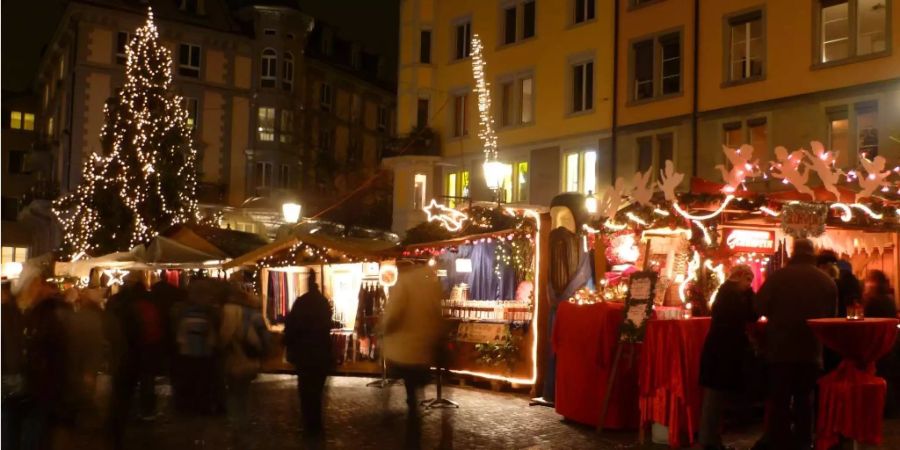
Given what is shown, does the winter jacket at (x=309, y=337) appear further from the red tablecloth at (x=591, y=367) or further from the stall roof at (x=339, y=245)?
the stall roof at (x=339, y=245)

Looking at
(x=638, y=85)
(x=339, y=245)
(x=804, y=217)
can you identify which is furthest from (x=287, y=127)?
(x=804, y=217)

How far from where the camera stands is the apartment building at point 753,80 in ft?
78.0

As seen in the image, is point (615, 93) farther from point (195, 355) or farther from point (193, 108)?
point (193, 108)

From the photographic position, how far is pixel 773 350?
31.4 feet

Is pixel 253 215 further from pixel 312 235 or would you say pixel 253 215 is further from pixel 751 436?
pixel 751 436

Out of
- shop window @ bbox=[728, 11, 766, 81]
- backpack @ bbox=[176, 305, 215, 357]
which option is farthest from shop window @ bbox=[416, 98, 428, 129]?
backpack @ bbox=[176, 305, 215, 357]

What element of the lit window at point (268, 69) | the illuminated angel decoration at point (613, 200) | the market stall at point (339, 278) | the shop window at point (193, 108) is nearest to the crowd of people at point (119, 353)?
the market stall at point (339, 278)

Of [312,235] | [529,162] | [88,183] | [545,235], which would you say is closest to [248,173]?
[88,183]

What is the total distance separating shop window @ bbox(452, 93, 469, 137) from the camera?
3544cm

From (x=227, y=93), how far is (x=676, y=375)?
44.9m

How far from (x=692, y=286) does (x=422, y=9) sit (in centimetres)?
2603

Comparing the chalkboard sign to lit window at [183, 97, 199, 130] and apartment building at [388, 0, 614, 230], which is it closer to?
apartment building at [388, 0, 614, 230]

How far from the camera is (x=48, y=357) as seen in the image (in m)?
8.45

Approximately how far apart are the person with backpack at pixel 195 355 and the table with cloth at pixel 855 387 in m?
6.10
